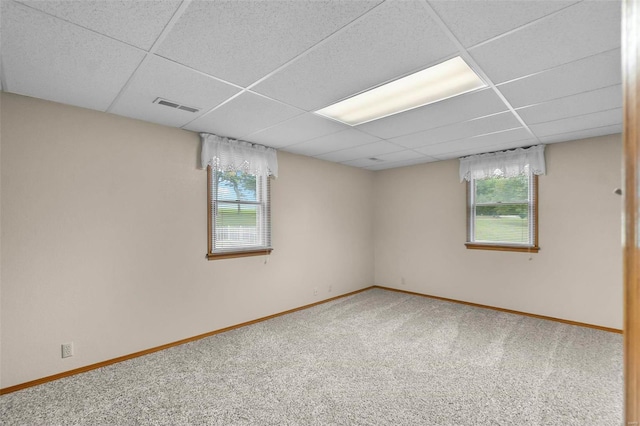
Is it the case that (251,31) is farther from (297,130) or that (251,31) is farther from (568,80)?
(568,80)

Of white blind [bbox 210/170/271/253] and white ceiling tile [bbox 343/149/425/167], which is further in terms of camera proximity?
white ceiling tile [bbox 343/149/425/167]

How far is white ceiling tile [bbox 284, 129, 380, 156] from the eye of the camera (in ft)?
11.3

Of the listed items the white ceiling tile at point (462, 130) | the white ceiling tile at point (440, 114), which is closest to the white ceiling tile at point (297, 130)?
the white ceiling tile at point (440, 114)

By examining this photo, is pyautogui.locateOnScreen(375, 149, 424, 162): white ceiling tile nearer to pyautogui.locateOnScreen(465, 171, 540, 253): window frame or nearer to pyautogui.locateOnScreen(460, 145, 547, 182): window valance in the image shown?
pyautogui.locateOnScreen(460, 145, 547, 182): window valance

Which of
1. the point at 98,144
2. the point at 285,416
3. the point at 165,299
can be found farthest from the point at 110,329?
the point at 285,416

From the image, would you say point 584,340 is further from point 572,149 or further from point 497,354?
point 572,149

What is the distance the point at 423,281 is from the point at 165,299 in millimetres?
3953

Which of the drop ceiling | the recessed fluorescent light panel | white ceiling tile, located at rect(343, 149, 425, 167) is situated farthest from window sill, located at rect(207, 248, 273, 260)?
white ceiling tile, located at rect(343, 149, 425, 167)

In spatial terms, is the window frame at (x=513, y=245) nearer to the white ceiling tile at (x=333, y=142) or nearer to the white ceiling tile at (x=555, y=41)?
the white ceiling tile at (x=333, y=142)

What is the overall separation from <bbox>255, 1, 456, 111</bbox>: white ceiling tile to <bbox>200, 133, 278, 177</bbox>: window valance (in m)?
1.33

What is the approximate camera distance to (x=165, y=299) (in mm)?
3068

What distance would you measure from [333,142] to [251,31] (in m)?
2.22

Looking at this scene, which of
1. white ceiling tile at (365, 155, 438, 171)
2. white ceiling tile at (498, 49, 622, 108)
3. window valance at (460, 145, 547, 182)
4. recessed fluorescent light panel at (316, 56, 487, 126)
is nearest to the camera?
white ceiling tile at (498, 49, 622, 108)

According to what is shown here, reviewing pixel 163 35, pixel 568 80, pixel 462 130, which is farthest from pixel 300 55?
pixel 462 130
